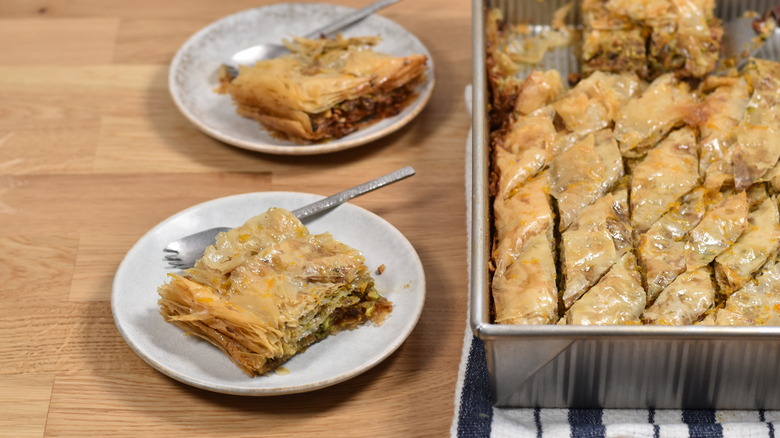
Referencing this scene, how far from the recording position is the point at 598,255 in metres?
1.85

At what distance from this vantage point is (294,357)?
1889 mm

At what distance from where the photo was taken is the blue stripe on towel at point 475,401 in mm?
1752

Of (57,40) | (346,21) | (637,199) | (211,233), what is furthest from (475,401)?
(57,40)

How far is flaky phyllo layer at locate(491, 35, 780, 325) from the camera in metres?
1.77

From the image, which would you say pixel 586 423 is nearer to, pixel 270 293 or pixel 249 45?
pixel 270 293

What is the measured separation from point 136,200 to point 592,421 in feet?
4.17

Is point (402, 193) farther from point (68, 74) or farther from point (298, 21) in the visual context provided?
point (68, 74)

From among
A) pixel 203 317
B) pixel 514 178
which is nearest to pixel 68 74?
pixel 203 317

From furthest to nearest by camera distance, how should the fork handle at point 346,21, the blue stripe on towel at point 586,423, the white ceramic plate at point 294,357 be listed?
the fork handle at point 346,21 → the white ceramic plate at point 294,357 → the blue stripe on towel at point 586,423

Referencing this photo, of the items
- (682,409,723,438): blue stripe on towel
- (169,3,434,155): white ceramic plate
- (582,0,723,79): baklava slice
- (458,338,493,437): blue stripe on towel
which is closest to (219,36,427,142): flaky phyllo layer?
(169,3,434,155): white ceramic plate

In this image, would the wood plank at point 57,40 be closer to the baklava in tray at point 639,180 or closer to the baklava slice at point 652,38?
the baklava in tray at point 639,180

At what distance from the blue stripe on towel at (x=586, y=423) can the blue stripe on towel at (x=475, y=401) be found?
15 cm

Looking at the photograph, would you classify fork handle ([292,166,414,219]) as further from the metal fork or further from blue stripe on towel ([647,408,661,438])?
blue stripe on towel ([647,408,661,438])

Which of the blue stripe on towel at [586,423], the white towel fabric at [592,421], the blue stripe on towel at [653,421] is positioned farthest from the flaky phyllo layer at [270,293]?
the blue stripe on towel at [653,421]
